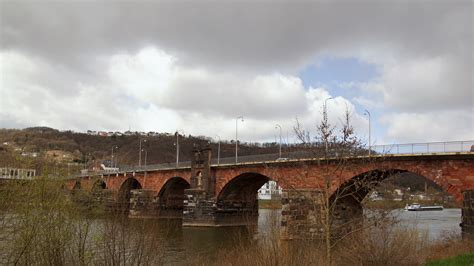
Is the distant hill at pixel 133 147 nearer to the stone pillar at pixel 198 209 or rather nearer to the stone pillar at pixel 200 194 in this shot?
the stone pillar at pixel 200 194

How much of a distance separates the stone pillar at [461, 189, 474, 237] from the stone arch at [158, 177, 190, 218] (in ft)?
153

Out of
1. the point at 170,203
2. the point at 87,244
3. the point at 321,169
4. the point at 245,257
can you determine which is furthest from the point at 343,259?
the point at 170,203

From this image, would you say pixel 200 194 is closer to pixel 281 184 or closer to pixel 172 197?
pixel 172 197

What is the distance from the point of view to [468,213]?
88.9ft

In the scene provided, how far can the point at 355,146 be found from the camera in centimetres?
1441

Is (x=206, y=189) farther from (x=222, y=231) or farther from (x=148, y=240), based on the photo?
(x=148, y=240)

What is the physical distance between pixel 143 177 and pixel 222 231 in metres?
33.3

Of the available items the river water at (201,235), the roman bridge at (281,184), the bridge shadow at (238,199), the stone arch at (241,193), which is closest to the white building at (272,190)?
the roman bridge at (281,184)

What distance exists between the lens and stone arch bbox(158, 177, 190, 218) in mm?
69375

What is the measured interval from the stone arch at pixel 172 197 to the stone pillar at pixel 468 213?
46.8 m

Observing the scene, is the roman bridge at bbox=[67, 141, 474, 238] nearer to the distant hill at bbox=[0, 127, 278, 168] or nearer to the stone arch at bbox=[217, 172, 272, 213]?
the stone arch at bbox=[217, 172, 272, 213]

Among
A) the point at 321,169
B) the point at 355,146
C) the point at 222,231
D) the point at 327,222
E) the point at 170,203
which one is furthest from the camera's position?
the point at 170,203

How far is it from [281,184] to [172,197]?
45827 mm

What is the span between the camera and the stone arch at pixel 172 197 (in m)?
69.4
